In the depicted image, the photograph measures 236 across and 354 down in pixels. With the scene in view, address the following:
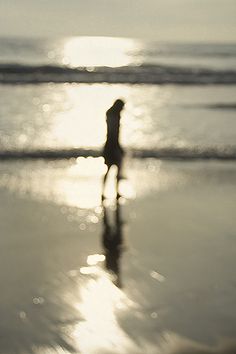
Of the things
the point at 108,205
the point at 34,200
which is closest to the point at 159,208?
the point at 108,205

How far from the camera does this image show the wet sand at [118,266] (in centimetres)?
735

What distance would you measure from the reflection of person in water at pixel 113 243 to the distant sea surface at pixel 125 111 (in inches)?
245

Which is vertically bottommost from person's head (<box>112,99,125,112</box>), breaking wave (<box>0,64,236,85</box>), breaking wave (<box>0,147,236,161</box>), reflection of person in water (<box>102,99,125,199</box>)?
breaking wave (<box>0,64,236,85</box>)

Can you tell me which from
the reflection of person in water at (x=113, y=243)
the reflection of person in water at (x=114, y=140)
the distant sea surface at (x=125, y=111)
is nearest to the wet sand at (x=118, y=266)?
the reflection of person in water at (x=113, y=243)

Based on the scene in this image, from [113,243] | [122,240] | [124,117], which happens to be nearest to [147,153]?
[122,240]

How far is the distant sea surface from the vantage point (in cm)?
1997

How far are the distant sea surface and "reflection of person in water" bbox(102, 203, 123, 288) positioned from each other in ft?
20.4

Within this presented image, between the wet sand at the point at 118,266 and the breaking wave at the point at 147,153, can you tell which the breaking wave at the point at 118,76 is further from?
the wet sand at the point at 118,266

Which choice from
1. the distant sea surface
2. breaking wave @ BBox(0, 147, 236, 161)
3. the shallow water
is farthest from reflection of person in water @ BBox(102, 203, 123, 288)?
the shallow water

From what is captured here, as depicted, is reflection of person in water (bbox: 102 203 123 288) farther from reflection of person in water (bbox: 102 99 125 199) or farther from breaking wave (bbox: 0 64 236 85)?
breaking wave (bbox: 0 64 236 85)

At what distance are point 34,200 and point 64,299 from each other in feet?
16.6

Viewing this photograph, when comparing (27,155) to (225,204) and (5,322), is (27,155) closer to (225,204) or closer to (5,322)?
(225,204)

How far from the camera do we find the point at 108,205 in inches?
503

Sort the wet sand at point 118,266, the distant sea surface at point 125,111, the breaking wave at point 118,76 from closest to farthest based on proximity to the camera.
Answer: the wet sand at point 118,266
the distant sea surface at point 125,111
the breaking wave at point 118,76
